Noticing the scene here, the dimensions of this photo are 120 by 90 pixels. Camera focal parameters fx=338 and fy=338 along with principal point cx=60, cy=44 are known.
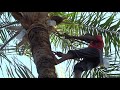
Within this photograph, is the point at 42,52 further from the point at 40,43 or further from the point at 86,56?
the point at 86,56

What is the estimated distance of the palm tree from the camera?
4.00 metres

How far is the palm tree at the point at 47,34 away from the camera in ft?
13.1

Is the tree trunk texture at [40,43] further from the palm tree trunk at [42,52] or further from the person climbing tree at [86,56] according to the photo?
the person climbing tree at [86,56]

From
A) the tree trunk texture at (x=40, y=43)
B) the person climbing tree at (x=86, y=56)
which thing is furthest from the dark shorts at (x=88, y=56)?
the tree trunk texture at (x=40, y=43)

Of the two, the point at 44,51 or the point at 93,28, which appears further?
the point at 93,28

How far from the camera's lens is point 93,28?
251 inches

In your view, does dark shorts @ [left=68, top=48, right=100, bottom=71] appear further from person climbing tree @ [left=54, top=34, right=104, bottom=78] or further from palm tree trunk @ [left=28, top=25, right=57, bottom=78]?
palm tree trunk @ [left=28, top=25, right=57, bottom=78]

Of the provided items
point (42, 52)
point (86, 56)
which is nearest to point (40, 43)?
point (42, 52)

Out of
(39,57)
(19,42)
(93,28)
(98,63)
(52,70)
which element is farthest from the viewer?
(93,28)
